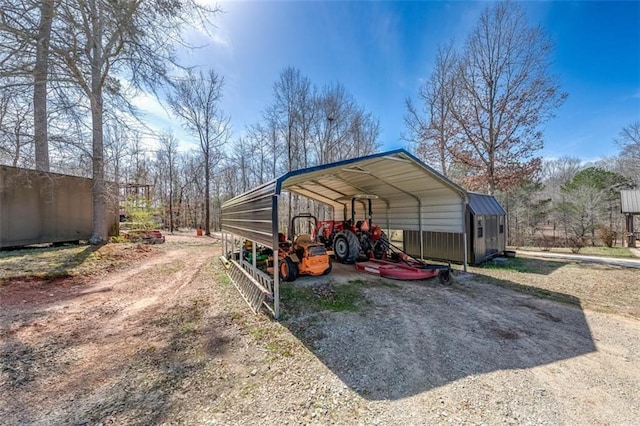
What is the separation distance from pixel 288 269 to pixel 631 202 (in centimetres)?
1961

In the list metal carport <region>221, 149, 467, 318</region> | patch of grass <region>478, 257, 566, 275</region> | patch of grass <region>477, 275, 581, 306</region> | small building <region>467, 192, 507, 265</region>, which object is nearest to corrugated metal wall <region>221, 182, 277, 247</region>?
metal carport <region>221, 149, 467, 318</region>

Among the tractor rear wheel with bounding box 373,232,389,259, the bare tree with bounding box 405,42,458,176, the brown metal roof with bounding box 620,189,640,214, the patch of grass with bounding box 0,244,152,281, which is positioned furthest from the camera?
the bare tree with bounding box 405,42,458,176

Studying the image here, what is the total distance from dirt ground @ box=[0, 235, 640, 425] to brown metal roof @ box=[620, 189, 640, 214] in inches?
549

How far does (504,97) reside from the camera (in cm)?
1205

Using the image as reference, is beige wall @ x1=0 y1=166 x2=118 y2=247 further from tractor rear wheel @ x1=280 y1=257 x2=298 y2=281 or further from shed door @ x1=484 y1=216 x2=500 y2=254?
shed door @ x1=484 y1=216 x2=500 y2=254

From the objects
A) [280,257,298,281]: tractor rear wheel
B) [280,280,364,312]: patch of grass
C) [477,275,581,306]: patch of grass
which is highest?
[280,257,298,281]: tractor rear wheel

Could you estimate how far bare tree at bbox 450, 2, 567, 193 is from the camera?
1159cm

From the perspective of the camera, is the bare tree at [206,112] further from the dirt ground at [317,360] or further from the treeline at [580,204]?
the treeline at [580,204]

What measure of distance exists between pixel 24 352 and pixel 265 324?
2773 millimetres

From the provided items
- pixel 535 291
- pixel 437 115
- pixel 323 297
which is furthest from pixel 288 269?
pixel 437 115

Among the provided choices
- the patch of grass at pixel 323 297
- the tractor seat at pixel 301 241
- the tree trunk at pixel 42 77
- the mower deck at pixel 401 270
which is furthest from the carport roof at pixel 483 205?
the tree trunk at pixel 42 77

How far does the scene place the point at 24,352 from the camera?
3.04 m

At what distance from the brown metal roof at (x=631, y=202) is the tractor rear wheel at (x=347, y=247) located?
55.1 feet

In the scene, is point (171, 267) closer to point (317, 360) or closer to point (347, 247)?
point (347, 247)
